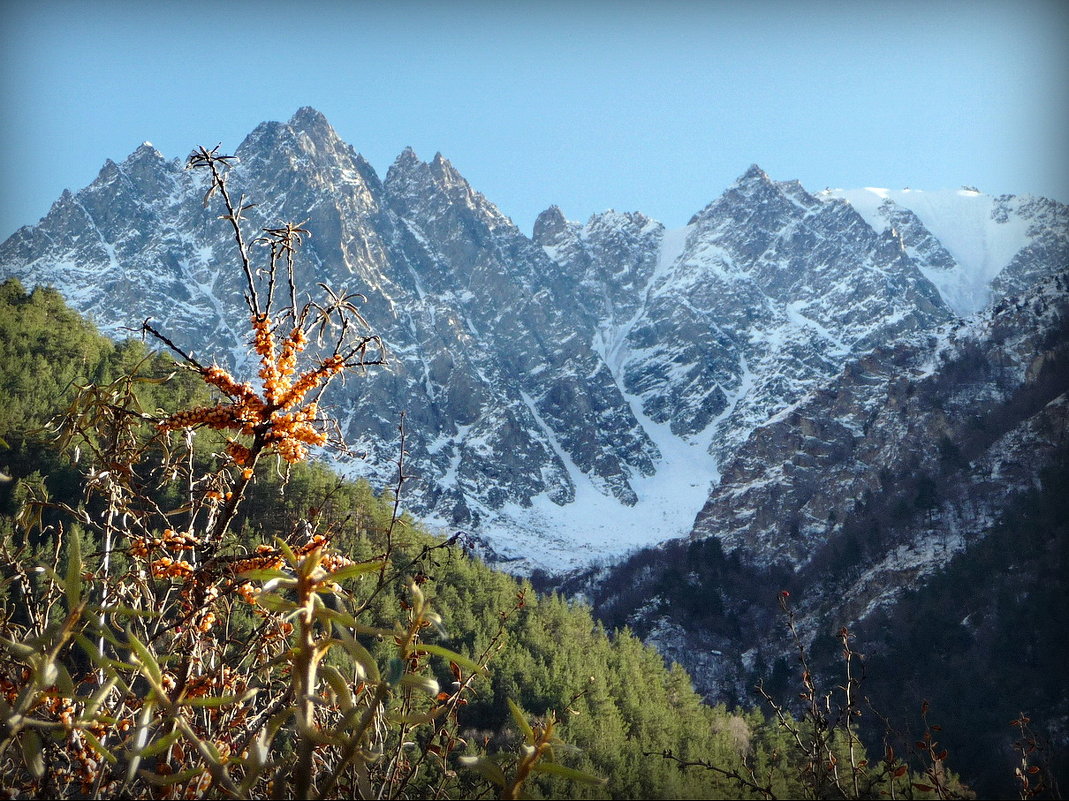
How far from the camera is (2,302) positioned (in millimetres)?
27672

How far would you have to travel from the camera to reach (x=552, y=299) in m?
138

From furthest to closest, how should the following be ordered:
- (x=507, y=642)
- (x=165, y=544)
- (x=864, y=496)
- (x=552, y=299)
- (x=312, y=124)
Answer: (x=552, y=299) < (x=312, y=124) < (x=864, y=496) < (x=507, y=642) < (x=165, y=544)

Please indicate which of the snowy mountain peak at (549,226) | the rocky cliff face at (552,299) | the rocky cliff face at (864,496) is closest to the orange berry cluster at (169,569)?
the rocky cliff face at (864,496)

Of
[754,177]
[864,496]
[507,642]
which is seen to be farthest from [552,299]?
[507,642]

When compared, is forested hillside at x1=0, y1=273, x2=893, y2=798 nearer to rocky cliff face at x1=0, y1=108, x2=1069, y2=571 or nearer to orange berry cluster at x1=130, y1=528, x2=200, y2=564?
orange berry cluster at x1=130, y1=528, x2=200, y2=564

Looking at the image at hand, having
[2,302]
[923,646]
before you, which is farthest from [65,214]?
[923,646]

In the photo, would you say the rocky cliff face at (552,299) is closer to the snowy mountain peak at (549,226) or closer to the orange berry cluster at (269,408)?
the snowy mountain peak at (549,226)

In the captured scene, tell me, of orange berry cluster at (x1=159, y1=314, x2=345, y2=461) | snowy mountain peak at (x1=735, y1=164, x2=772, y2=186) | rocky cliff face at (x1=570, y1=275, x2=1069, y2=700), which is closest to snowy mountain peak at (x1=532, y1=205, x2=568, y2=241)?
snowy mountain peak at (x1=735, y1=164, x2=772, y2=186)

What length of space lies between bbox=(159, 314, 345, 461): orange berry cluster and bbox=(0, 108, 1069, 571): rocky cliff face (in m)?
85.9

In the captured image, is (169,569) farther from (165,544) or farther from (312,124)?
(312,124)

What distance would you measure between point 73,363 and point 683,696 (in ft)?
65.0

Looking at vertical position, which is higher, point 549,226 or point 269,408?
Answer: point 549,226

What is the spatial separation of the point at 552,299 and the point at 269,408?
137 metres

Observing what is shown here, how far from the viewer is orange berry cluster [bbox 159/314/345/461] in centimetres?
173
